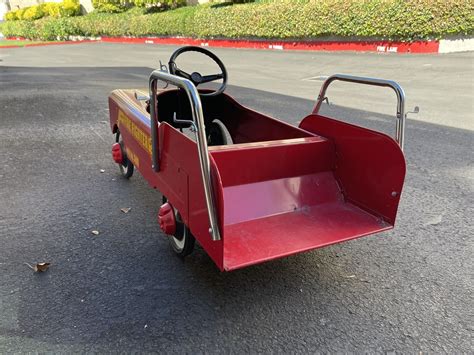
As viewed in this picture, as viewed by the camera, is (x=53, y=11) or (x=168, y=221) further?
(x=53, y=11)

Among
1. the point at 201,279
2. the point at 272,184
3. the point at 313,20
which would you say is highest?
the point at 313,20

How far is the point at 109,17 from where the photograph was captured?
33.0 meters

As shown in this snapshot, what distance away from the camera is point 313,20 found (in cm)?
1777

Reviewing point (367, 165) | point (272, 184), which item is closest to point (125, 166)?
point (272, 184)

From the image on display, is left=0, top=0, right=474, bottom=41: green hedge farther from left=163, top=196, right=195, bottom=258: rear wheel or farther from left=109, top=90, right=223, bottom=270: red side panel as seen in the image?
left=163, top=196, right=195, bottom=258: rear wheel

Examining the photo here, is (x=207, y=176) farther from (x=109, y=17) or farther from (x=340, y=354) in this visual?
(x=109, y=17)

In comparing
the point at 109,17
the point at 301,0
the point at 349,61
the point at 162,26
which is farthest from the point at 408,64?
the point at 109,17

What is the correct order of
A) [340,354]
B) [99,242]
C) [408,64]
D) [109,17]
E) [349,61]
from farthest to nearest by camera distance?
1. [109,17]
2. [349,61]
3. [408,64]
4. [99,242]
5. [340,354]

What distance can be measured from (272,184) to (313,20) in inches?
647

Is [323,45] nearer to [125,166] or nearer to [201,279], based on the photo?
[125,166]

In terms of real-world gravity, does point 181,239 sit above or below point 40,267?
above

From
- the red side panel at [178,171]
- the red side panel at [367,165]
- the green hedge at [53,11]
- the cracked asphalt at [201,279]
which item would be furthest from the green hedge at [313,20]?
the red side panel at [178,171]

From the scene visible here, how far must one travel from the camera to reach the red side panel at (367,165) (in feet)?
8.86

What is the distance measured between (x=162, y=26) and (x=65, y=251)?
88.2ft
